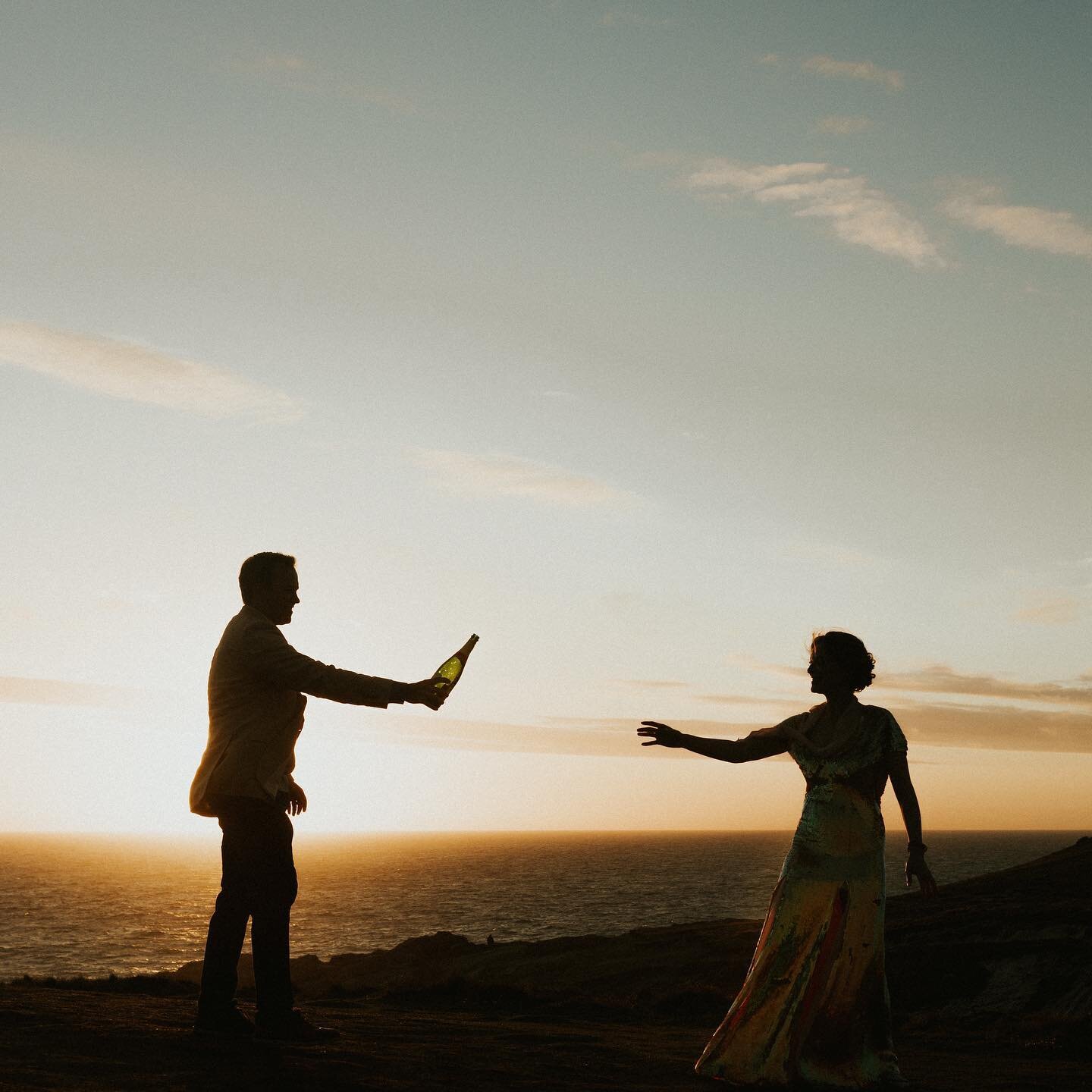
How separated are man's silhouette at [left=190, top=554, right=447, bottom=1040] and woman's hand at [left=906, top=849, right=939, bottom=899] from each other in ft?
8.90

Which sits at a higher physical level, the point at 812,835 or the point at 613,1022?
the point at 812,835

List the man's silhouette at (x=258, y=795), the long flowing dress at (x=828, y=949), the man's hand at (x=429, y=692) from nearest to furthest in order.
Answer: the long flowing dress at (x=828, y=949)
the man's silhouette at (x=258, y=795)
the man's hand at (x=429, y=692)

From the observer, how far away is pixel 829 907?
20.0 feet

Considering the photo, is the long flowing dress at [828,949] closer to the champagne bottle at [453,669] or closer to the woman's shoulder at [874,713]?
the woman's shoulder at [874,713]

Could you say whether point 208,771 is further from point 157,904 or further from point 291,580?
point 157,904

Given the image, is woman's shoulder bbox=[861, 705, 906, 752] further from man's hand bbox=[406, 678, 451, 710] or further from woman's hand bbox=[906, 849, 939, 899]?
man's hand bbox=[406, 678, 451, 710]

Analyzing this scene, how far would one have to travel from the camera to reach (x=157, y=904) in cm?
11200

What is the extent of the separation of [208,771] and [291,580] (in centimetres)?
116

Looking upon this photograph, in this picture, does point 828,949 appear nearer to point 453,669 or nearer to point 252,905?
point 453,669

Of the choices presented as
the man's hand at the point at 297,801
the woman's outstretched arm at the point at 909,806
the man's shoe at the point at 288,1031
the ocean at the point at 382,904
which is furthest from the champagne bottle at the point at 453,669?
the ocean at the point at 382,904

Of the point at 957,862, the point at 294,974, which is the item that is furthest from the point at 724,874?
the point at 294,974

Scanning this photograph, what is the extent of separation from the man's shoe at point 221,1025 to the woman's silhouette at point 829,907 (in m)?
2.44

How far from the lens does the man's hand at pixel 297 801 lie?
21.1ft

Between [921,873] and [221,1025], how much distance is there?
3823 mm
